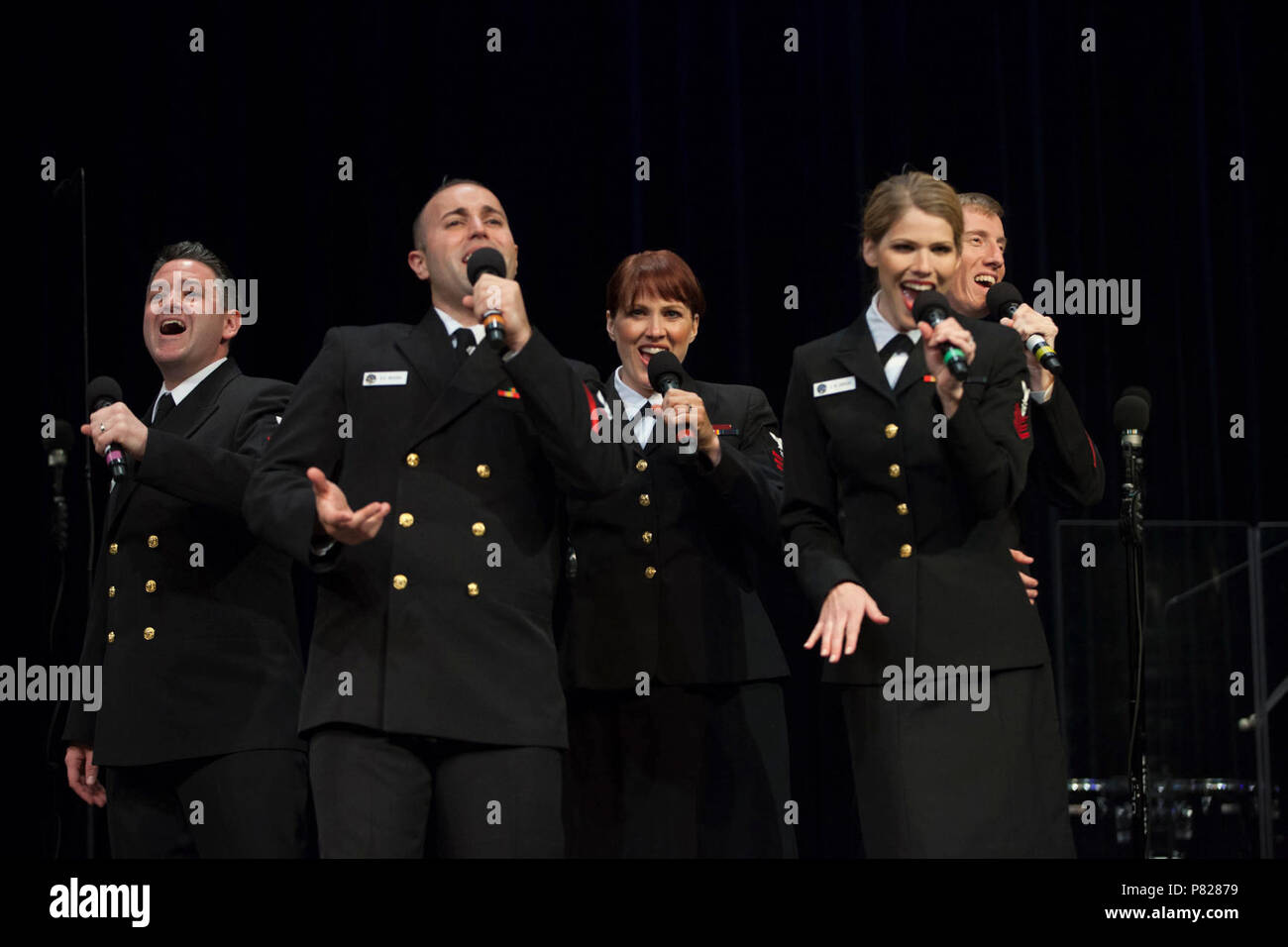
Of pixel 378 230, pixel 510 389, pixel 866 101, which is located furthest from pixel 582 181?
pixel 510 389

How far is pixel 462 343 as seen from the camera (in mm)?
2686

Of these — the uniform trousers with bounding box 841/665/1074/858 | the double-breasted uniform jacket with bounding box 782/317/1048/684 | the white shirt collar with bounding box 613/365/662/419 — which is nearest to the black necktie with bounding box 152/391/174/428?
the white shirt collar with bounding box 613/365/662/419

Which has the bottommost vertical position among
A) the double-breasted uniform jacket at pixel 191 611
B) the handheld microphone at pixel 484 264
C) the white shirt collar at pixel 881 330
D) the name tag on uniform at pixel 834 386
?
the double-breasted uniform jacket at pixel 191 611

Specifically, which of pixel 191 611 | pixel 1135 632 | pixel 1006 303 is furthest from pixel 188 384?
pixel 1135 632

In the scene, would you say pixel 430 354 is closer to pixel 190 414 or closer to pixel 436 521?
pixel 436 521

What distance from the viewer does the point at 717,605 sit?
10.5ft

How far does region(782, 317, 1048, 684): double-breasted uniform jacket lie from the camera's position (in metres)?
2.62

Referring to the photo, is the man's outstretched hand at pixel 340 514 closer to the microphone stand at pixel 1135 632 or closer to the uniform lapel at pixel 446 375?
the uniform lapel at pixel 446 375

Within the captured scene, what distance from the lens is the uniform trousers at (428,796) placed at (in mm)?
2416

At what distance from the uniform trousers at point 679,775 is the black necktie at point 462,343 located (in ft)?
2.68

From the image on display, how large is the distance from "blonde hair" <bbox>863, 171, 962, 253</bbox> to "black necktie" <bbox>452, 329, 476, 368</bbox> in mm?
749

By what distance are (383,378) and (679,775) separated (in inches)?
40.0

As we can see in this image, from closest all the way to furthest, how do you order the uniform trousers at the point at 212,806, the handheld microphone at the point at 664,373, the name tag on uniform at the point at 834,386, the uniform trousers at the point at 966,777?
the uniform trousers at the point at 966,777
the name tag on uniform at the point at 834,386
the uniform trousers at the point at 212,806
the handheld microphone at the point at 664,373

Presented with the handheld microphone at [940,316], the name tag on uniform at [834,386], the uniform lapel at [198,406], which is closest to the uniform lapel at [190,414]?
the uniform lapel at [198,406]
